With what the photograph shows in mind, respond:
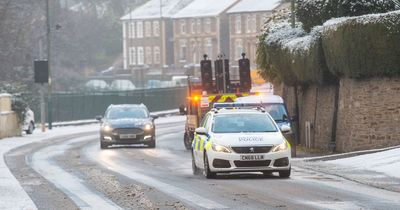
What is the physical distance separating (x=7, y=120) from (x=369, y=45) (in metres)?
23.7

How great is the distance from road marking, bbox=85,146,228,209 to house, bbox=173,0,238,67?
108 meters

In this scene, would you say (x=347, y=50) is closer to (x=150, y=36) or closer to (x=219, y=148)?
(x=219, y=148)

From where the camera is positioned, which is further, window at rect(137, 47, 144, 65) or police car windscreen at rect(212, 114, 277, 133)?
window at rect(137, 47, 144, 65)

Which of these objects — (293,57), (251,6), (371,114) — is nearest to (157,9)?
(251,6)

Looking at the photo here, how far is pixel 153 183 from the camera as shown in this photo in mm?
21531

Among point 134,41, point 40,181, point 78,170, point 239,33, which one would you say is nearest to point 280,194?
point 40,181

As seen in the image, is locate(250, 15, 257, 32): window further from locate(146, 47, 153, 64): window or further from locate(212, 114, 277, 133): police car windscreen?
locate(212, 114, 277, 133): police car windscreen

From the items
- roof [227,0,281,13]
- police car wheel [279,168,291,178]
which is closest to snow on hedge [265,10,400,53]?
police car wheel [279,168,291,178]

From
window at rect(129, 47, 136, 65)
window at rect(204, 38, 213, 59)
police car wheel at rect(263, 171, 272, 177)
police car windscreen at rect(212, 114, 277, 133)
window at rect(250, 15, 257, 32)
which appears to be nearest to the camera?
police car windscreen at rect(212, 114, 277, 133)

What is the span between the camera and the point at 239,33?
140m

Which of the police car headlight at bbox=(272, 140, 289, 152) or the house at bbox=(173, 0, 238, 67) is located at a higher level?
the house at bbox=(173, 0, 238, 67)

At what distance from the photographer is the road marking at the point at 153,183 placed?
1695 cm

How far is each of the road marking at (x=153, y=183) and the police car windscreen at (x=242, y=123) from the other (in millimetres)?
1833

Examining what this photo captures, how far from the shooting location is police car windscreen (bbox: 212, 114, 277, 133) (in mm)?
23219
